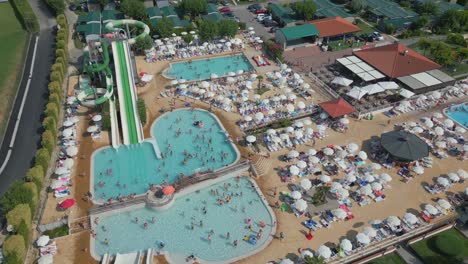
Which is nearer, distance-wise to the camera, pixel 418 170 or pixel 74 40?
pixel 418 170

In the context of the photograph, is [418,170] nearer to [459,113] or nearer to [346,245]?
[346,245]

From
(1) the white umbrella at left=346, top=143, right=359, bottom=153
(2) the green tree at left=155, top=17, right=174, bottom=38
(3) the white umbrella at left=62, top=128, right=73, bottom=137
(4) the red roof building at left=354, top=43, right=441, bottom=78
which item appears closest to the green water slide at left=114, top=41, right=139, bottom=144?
(3) the white umbrella at left=62, top=128, right=73, bottom=137

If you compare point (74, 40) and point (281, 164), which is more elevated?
point (74, 40)

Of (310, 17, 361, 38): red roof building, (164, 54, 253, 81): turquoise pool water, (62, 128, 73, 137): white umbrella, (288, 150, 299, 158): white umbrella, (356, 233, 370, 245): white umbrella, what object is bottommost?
(356, 233, 370, 245): white umbrella

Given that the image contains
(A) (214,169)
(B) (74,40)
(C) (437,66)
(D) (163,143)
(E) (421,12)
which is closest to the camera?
(A) (214,169)

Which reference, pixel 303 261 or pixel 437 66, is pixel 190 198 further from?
pixel 437 66

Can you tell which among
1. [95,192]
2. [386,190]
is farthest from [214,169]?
[386,190]

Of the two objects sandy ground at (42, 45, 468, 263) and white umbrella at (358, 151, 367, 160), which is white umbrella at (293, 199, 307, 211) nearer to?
sandy ground at (42, 45, 468, 263)
